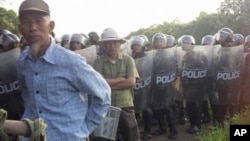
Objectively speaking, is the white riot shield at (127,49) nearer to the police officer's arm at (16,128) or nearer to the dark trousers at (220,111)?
the dark trousers at (220,111)

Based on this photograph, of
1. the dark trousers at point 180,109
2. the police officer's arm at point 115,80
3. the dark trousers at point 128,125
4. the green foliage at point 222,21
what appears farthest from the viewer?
the green foliage at point 222,21

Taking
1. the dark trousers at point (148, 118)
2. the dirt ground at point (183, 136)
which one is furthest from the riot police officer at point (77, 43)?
the dirt ground at point (183, 136)

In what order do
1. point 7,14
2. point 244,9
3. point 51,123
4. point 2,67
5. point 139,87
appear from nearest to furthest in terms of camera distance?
point 51,123 < point 2,67 < point 139,87 < point 7,14 < point 244,9

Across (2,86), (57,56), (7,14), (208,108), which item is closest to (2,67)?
(2,86)

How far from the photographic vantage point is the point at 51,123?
276 centimetres

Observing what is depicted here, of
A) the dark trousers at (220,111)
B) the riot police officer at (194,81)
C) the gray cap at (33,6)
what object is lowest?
the dark trousers at (220,111)

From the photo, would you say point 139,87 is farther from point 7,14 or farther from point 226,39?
point 7,14

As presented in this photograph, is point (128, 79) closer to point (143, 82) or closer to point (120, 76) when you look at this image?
point (120, 76)

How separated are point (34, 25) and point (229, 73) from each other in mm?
6103

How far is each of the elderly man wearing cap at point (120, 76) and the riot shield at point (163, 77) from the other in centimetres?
332

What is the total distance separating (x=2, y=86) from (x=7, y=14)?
18625 mm

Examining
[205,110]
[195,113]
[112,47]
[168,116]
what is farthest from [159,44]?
[112,47]

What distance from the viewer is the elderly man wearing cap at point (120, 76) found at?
5.25 meters

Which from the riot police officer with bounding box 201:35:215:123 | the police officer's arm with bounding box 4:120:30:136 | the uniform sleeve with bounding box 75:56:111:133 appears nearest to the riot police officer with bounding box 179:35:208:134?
the riot police officer with bounding box 201:35:215:123
